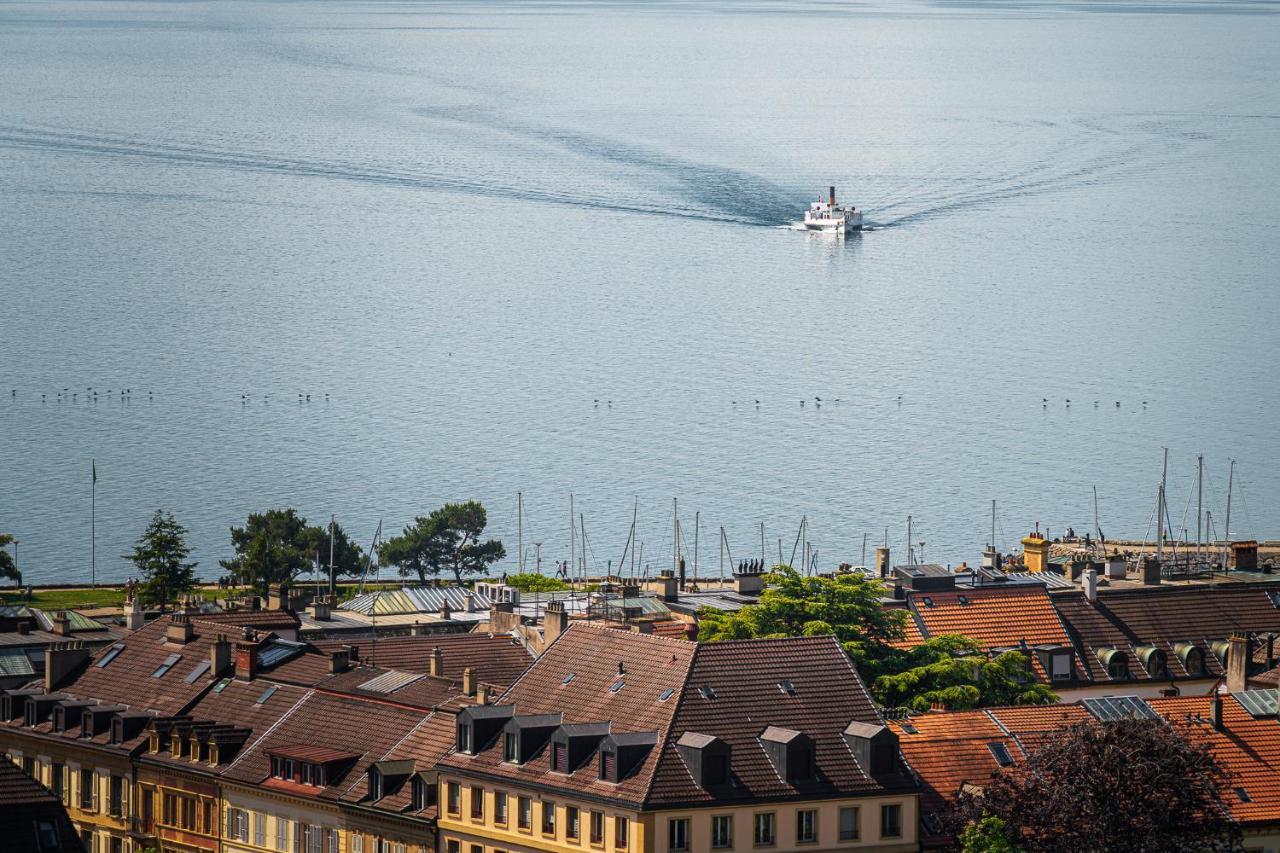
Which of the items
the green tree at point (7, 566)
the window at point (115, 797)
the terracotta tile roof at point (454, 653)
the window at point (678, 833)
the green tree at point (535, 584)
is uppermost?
the green tree at point (7, 566)

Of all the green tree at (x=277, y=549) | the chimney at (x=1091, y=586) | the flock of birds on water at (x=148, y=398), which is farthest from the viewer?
the flock of birds on water at (x=148, y=398)

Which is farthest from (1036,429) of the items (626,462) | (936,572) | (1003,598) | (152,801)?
(152,801)

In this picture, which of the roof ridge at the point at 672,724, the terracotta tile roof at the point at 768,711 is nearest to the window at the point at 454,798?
the roof ridge at the point at 672,724

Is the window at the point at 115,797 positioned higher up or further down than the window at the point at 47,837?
further down

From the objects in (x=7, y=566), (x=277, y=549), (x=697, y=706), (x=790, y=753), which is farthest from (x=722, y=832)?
(x=7, y=566)

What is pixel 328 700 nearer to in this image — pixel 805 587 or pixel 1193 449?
pixel 805 587

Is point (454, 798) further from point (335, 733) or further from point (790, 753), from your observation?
point (790, 753)

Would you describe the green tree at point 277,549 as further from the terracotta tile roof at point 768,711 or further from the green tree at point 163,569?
the terracotta tile roof at point 768,711
